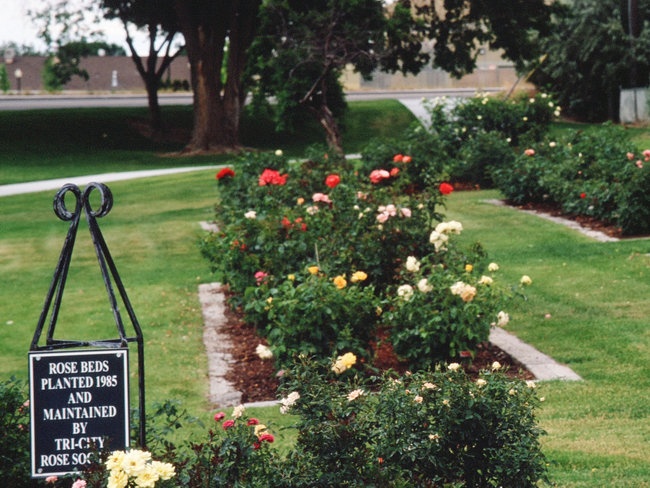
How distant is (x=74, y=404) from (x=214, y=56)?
25946mm

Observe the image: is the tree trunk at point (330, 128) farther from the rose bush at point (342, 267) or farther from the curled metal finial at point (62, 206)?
the curled metal finial at point (62, 206)

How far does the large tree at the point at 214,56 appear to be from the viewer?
28312 millimetres

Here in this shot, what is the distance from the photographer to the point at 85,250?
→ 12.9m

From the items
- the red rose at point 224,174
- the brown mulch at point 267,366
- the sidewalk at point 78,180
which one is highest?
the red rose at point 224,174

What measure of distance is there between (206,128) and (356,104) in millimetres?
10132

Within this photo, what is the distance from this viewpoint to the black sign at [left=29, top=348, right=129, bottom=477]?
3664 millimetres

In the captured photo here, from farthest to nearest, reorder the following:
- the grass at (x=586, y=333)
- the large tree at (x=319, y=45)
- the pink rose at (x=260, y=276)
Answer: the large tree at (x=319, y=45) → the pink rose at (x=260, y=276) → the grass at (x=586, y=333)

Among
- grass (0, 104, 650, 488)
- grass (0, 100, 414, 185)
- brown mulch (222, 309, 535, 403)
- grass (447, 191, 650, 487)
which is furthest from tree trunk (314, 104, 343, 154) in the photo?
brown mulch (222, 309, 535, 403)

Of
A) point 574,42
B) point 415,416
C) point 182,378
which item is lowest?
point 182,378

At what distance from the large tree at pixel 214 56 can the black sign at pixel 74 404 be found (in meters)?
25.1

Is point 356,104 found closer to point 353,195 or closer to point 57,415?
point 353,195

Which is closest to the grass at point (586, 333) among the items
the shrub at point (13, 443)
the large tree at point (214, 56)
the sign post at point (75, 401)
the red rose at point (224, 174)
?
the sign post at point (75, 401)

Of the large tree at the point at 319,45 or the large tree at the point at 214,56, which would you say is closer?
the large tree at the point at 319,45

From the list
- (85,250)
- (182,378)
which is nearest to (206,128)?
(85,250)
